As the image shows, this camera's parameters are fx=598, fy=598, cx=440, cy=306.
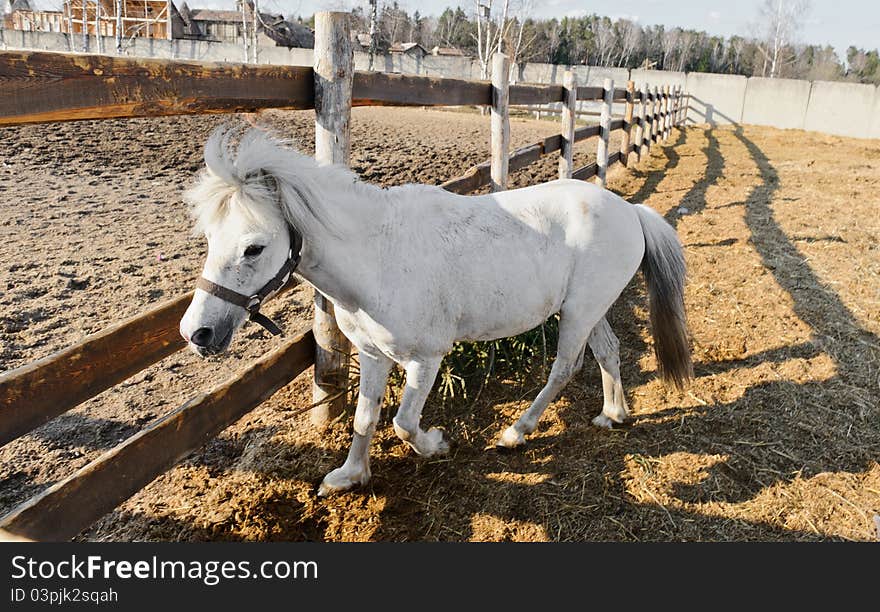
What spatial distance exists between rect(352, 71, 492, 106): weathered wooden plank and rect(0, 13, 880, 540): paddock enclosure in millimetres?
77

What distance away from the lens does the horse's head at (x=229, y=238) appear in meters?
1.89

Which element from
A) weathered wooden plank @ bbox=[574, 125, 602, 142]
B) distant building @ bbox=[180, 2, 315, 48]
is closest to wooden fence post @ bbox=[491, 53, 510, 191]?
weathered wooden plank @ bbox=[574, 125, 602, 142]

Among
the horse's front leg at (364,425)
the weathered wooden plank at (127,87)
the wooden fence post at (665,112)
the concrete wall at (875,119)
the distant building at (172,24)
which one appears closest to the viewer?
the weathered wooden plank at (127,87)

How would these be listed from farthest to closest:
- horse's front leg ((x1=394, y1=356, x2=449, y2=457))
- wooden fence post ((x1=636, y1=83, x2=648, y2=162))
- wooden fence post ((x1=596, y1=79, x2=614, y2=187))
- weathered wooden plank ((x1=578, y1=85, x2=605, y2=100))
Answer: wooden fence post ((x1=636, y1=83, x2=648, y2=162)) → wooden fence post ((x1=596, y1=79, x2=614, y2=187)) → weathered wooden plank ((x1=578, y1=85, x2=605, y2=100)) → horse's front leg ((x1=394, y1=356, x2=449, y2=457))

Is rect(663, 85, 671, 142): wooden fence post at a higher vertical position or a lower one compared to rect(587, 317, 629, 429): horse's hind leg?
higher

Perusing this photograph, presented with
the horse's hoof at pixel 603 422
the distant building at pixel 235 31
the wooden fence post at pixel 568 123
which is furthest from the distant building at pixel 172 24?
the horse's hoof at pixel 603 422

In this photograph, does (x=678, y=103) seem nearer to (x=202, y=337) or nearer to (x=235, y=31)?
(x=202, y=337)

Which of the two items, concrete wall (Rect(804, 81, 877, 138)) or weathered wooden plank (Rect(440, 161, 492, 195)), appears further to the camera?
concrete wall (Rect(804, 81, 877, 138))

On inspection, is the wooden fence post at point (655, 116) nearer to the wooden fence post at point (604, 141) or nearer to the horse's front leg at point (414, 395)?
the wooden fence post at point (604, 141)

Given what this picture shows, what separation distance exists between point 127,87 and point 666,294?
2625 mm

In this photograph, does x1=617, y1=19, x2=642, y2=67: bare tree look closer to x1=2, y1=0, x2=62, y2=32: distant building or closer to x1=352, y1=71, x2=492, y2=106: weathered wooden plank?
x1=2, y1=0, x2=62, y2=32: distant building

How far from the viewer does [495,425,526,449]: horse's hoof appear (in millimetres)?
3039

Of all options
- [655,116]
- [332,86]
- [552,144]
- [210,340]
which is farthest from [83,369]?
[655,116]

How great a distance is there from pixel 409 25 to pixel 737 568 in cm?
8342
